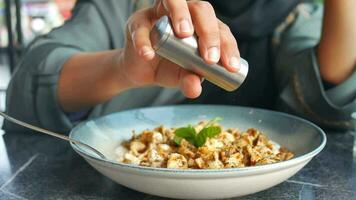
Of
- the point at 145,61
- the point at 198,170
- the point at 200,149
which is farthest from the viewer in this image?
the point at 145,61

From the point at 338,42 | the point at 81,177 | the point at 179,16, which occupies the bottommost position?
the point at 81,177

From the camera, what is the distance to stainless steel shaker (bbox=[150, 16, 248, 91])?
436 mm

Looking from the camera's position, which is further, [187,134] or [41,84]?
[41,84]

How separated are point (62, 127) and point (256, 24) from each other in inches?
20.3

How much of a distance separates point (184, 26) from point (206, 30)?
4 centimetres

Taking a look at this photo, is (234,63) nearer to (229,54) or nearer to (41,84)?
(229,54)

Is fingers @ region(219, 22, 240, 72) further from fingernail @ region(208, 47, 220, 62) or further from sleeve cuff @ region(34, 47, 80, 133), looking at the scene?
sleeve cuff @ region(34, 47, 80, 133)

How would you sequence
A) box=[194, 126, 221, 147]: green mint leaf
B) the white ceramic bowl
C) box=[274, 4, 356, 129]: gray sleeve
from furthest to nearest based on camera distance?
1. box=[274, 4, 356, 129]: gray sleeve
2. box=[194, 126, 221, 147]: green mint leaf
3. the white ceramic bowl

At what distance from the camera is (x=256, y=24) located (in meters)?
1.03

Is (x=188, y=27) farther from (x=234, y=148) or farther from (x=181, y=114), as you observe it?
(x=181, y=114)

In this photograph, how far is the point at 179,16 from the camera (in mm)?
464

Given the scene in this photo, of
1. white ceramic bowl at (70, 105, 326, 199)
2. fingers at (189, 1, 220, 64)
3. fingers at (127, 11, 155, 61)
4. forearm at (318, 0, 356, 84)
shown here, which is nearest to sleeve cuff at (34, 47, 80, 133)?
white ceramic bowl at (70, 105, 326, 199)

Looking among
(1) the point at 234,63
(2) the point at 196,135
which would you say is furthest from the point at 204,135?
(1) the point at 234,63

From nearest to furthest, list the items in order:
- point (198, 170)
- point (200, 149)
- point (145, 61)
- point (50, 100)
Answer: point (198, 170) → point (200, 149) → point (145, 61) → point (50, 100)
